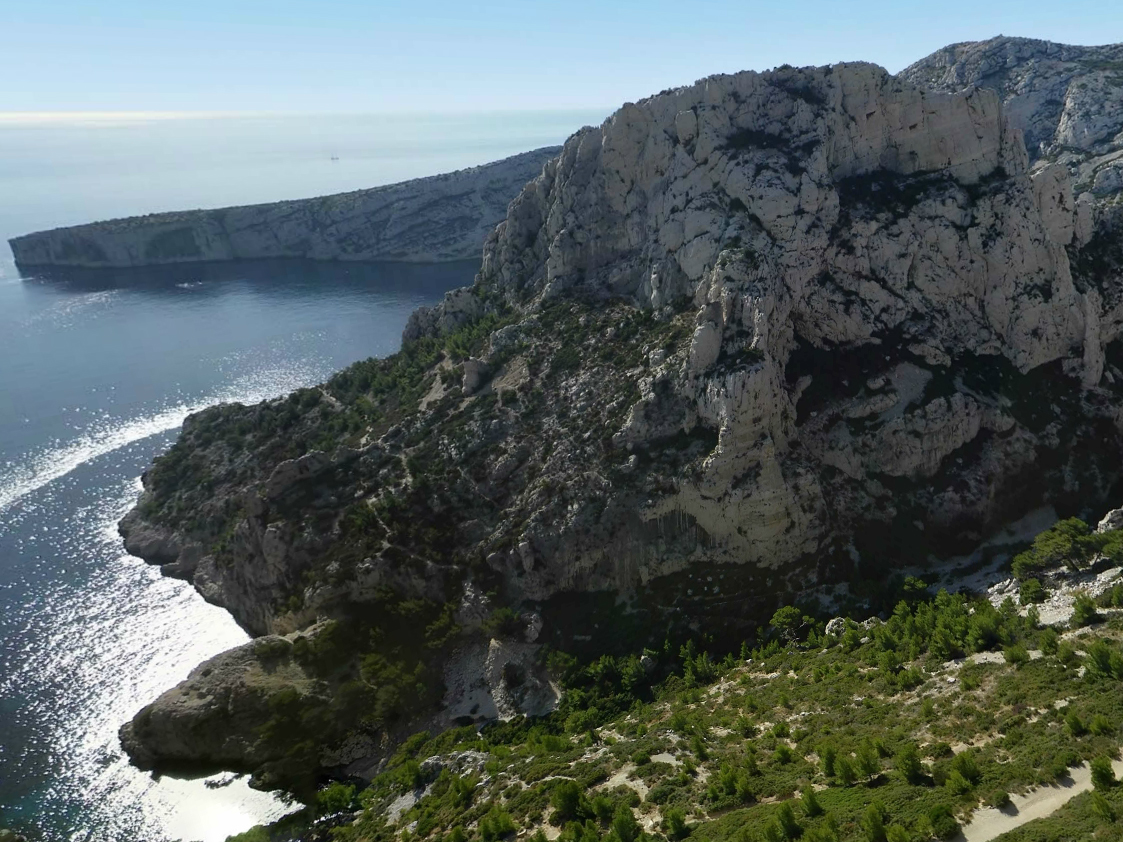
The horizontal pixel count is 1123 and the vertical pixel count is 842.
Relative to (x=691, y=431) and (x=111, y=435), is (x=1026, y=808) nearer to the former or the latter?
(x=691, y=431)

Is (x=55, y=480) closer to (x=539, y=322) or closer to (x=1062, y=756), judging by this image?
(x=539, y=322)

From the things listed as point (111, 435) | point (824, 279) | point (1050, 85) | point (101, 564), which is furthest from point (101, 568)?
point (1050, 85)

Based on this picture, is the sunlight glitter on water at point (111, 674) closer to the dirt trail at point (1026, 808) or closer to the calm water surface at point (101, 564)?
the calm water surface at point (101, 564)

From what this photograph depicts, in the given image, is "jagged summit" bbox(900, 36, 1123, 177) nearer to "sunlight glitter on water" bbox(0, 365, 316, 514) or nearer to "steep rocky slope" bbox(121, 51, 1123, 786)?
"steep rocky slope" bbox(121, 51, 1123, 786)

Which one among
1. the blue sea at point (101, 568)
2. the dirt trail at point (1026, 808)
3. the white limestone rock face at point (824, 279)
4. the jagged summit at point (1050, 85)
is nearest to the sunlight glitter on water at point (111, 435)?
the blue sea at point (101, 568)

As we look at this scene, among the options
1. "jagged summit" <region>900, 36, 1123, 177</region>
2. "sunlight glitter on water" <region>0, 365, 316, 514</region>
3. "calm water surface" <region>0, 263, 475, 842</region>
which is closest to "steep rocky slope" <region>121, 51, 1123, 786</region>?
"calm water surface" <region>0, 263, 475, 842</region>

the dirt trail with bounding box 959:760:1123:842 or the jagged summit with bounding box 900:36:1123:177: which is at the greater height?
the jagged summit with bounding box 900:36:1123:177
